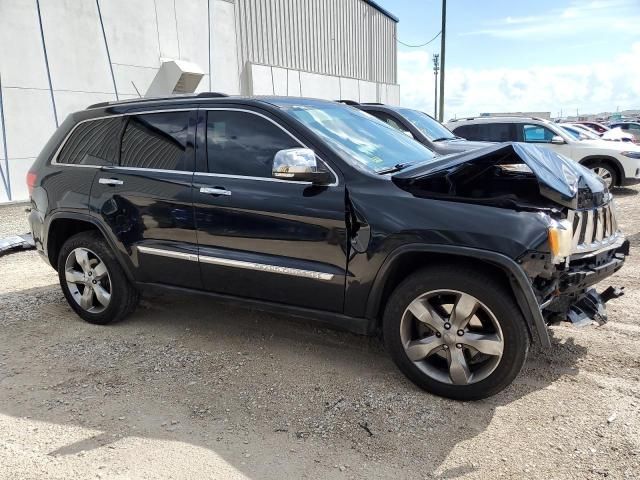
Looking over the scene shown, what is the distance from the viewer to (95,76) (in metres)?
12.8

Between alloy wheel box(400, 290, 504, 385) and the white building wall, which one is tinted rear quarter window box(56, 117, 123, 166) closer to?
alloy wheel box(400, 290, 504, 385)

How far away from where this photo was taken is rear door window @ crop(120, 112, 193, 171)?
12.7 ft

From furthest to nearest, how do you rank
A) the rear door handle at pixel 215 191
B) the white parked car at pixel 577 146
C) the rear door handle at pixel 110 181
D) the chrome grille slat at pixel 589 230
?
the white parked car at pixel 577 146
the rear door handle at pixel 110 181
the rear door handle at pixel 215 191
the chrome grille slat at pixel 589 230

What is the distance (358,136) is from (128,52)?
38.4ft

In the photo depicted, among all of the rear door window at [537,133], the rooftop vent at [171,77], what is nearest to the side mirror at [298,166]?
the rear door window at [537,133]

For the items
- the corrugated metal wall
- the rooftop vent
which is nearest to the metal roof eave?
the corrugated metal wall

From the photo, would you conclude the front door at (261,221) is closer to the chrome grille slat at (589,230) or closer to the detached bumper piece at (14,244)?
the chrome grille slat at (589,230)

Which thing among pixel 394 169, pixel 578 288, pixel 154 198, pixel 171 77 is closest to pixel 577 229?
pixel 578 288

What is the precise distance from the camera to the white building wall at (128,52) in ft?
36.7

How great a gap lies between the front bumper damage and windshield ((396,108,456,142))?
471cm

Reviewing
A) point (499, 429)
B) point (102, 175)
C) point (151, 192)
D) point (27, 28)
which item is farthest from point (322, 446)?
point (27, 28)

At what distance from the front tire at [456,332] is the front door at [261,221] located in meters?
0.44

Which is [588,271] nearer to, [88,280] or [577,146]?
[88,280]

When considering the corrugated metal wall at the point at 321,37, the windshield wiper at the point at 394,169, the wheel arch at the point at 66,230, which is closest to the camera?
the windshield wiper at the point at 394,169
